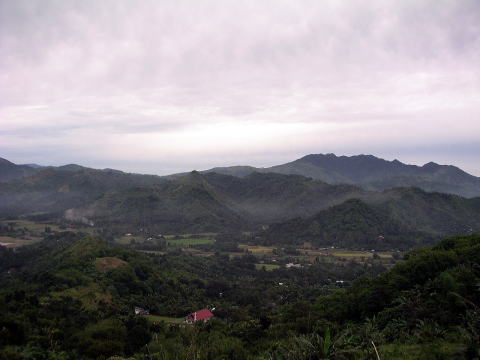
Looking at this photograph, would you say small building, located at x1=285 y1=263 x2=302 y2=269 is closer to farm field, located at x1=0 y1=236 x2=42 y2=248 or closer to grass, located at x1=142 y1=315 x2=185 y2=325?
grass, located at x1=142 y1=315 x2=185 y2=325

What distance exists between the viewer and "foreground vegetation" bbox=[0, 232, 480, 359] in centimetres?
1970

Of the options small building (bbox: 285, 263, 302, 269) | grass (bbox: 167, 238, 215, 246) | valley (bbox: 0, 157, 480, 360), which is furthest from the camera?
grass (bbox: 167, 238, 215, 246)

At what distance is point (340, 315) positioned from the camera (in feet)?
118

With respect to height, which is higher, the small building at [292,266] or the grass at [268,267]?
the small building at [292,266]

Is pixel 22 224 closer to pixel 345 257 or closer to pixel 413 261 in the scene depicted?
pixel 345 257

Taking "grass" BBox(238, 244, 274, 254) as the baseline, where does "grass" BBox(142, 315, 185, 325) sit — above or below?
above

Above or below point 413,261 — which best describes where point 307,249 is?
below

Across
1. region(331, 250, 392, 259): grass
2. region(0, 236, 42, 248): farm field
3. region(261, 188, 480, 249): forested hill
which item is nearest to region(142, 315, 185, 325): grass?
region(331, 250, 392, 259): grass

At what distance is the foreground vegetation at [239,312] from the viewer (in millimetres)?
19703

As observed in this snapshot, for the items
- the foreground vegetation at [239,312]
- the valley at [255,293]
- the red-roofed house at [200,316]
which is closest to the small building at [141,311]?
the valley at [255,293]

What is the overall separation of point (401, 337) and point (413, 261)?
19029mm

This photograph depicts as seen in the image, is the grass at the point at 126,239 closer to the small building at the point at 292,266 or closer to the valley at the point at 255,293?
the valley at the point at 255,293

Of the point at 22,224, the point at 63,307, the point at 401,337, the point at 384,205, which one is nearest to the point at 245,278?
the point at 63,307

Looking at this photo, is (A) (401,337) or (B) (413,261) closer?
(A) (401,337)
